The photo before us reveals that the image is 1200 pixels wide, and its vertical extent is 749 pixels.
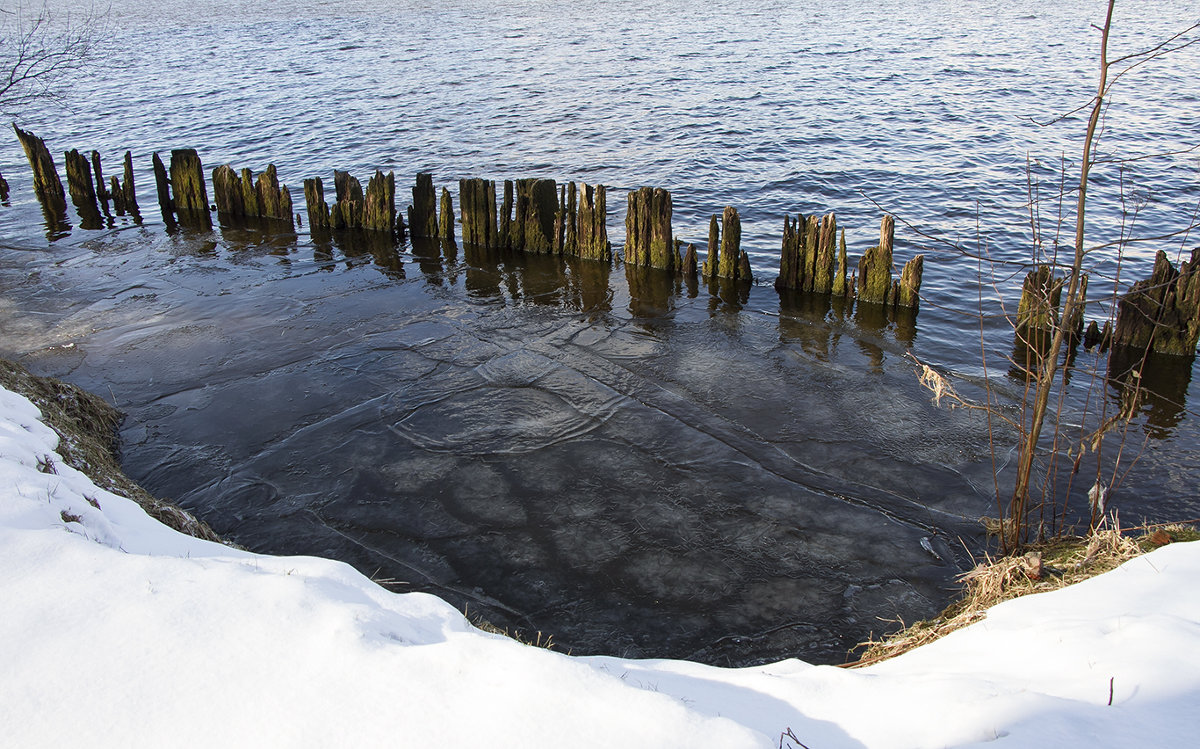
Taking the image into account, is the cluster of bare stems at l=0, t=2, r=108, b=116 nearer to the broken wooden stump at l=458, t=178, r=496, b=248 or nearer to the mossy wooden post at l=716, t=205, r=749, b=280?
the broken wooden stump at l=458, t=178, r=496, b=248

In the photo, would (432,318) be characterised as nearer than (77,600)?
No

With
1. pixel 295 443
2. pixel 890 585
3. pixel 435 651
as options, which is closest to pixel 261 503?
pixel 295 443

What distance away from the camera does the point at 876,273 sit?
36.2 ft

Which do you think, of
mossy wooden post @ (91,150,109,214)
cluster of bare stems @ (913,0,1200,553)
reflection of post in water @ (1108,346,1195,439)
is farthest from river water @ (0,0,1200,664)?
mossy wooden post @ (91,150,109,214)

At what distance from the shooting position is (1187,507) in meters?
6.79

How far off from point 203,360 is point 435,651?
7271 mm

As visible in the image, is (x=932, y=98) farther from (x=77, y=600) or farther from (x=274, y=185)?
(x=77, y=600)

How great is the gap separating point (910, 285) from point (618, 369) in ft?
15.1

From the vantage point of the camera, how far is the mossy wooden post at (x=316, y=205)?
14.4m

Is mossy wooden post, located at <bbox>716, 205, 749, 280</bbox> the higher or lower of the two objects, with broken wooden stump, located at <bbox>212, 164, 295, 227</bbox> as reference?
lower

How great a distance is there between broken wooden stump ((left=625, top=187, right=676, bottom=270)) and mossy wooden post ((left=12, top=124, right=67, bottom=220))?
1224 cm

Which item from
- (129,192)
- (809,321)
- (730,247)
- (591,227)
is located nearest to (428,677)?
(809,321)

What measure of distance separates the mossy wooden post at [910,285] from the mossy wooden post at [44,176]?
53.6ft

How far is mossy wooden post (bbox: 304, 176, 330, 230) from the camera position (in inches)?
567
